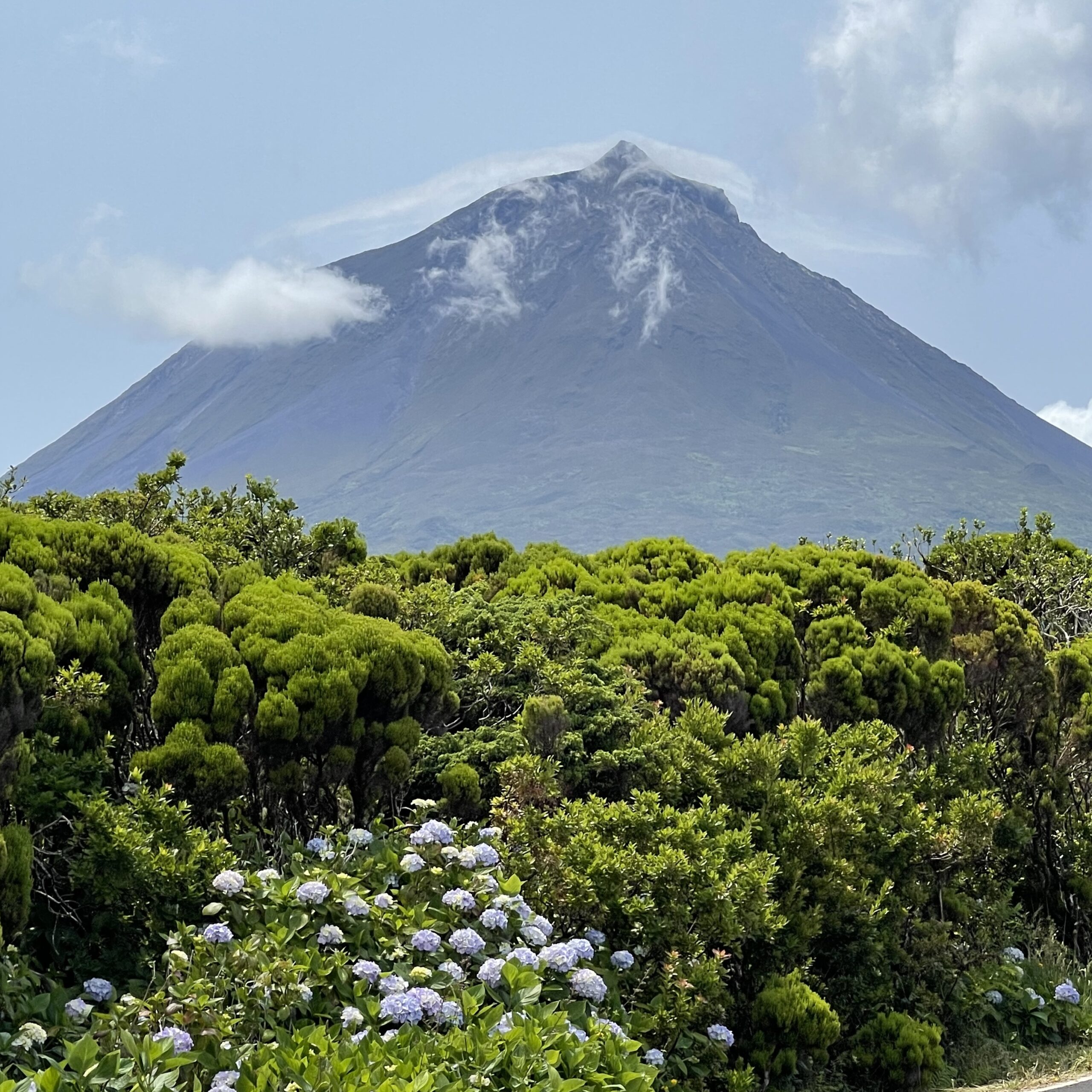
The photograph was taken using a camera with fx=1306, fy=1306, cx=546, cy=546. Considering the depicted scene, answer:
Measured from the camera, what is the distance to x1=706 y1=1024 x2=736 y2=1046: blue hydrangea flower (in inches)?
264

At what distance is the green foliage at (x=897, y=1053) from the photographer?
765 centimetres

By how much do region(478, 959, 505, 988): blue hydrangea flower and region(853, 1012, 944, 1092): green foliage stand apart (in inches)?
120

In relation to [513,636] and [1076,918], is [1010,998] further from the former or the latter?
[513,636]

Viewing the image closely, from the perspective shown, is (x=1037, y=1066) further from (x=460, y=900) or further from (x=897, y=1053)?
(x=460, y=900)

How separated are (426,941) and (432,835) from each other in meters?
0.80

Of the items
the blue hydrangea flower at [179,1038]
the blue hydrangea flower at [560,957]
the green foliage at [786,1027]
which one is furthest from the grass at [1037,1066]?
the blue hydrangea flower at [179,1038]

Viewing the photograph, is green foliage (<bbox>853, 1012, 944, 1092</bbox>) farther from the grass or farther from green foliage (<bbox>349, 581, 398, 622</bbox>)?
→ green foliage (<bbox>349, 581, 398, 622</bbox>)

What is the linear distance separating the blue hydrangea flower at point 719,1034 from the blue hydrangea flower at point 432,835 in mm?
1661

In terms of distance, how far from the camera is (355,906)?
6.00 m

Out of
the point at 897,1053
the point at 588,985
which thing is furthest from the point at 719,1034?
the point at 897,1053

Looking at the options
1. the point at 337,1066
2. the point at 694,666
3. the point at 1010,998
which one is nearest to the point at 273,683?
the point at 337,1066

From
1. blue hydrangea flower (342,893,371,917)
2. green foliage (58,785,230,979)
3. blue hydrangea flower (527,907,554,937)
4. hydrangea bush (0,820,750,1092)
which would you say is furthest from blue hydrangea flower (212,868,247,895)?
blue hydrangea flower (527,907,554,937)

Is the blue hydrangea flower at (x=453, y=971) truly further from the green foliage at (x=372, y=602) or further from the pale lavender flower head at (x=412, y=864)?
the green foliage at (x=372, y=602)

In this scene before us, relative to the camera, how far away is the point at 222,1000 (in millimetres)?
5320
